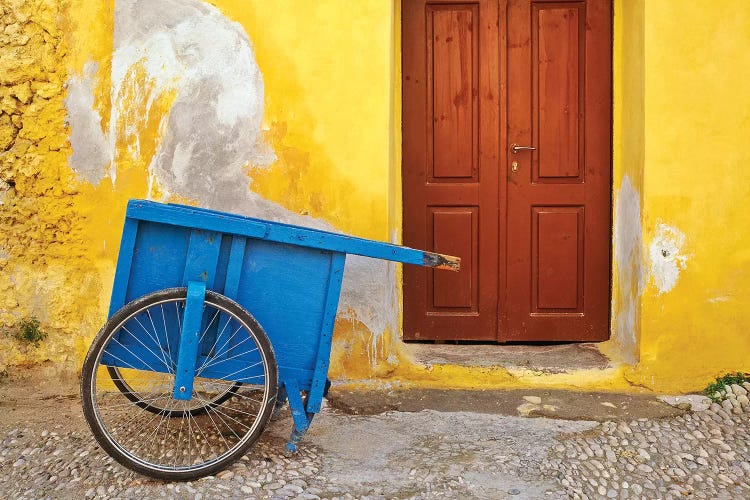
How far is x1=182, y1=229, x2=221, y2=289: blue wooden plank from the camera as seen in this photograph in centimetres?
362

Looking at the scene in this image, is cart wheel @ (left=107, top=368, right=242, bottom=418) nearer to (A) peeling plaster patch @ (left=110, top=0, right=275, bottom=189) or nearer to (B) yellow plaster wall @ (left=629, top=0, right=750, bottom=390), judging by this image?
(A) peeling plaster patch @ (left=110, top=0, right=275, bottom=189)

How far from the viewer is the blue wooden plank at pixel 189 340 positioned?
3.55 meters

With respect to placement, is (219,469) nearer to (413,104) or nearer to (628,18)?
(413,104)

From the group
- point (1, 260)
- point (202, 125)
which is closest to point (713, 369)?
point (202, 125)

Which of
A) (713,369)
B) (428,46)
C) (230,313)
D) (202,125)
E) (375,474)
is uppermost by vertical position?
(428,46)

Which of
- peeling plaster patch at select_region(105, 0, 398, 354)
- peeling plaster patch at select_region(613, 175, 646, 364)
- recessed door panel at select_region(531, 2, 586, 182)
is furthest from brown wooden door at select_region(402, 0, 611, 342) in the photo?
peeling plaster patch at select_region(105, 0, 398, 354)

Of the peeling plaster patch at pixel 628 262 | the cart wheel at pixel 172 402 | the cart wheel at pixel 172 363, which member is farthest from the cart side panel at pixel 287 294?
the peeling plaster patch at pixel 628 262

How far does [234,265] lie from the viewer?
12.0ft

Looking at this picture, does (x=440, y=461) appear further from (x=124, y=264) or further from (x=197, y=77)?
(x=197, y=77)

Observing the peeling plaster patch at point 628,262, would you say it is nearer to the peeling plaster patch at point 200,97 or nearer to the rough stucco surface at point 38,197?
the peeling plaster patch at point 200,97

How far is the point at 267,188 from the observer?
4969 mm

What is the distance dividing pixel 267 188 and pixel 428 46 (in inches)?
57.1

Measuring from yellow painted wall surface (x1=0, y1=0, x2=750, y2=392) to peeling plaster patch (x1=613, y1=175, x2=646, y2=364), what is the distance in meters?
0.03

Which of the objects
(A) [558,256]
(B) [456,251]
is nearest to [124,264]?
(B) [456,251]
